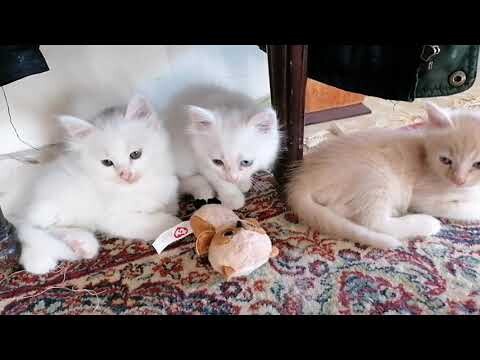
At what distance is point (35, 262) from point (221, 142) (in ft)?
2.03

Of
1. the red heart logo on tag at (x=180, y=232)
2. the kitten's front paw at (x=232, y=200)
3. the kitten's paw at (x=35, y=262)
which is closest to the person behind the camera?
the kitten's paw at (x=35, y=262)

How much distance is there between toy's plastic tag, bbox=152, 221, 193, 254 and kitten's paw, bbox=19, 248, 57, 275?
292 mm

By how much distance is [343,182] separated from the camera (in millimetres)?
1325

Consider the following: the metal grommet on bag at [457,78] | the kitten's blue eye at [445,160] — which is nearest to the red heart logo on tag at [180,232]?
the kitten's blue eye at [445,160]

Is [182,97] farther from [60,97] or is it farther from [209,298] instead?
[209,298]

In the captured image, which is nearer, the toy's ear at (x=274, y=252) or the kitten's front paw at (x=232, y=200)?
Answer: the toy's ear at (x=274, y=252)

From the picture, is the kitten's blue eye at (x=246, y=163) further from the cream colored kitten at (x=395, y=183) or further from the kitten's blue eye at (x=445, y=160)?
the kitten's blue eye at (x=445, y=160)

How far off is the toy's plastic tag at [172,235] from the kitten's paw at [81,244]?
181 mm

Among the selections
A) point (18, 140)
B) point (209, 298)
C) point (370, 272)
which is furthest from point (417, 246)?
point (18, 140)

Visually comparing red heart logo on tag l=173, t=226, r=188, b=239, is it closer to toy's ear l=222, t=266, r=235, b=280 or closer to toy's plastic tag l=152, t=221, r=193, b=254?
toy's plastic tag l=152, t=221, r=193, b=254

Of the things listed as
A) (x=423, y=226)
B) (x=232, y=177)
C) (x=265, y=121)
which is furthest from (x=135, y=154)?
(x=423, y=226)

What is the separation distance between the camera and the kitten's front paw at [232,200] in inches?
55.6
